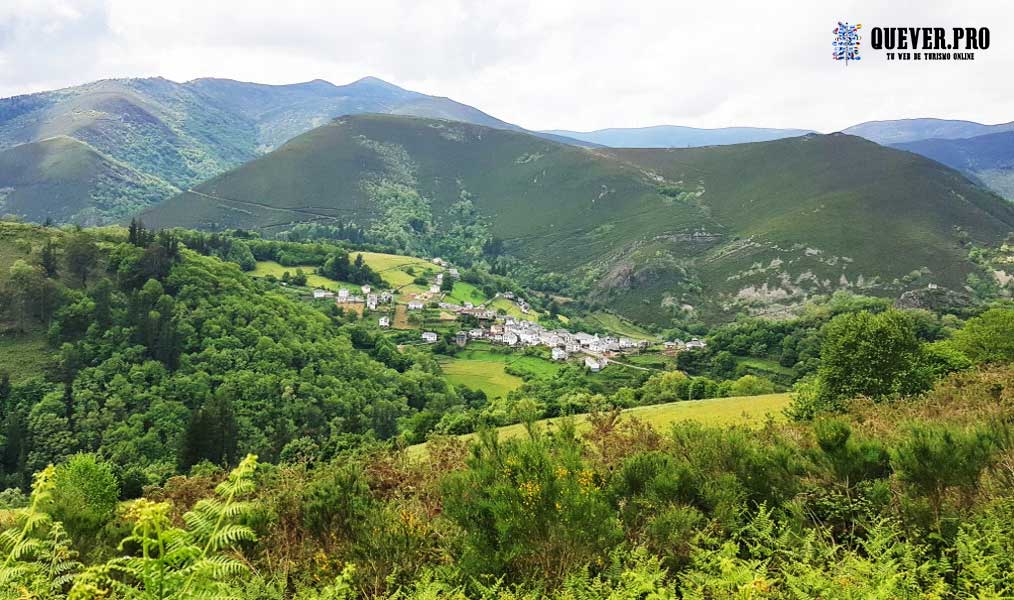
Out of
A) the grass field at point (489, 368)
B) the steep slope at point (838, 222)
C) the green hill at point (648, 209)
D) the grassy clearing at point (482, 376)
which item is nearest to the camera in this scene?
the grassy clearing at point (482, 376)

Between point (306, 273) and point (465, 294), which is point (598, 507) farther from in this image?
point (465, 294)

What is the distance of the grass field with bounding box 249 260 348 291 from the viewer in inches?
3164

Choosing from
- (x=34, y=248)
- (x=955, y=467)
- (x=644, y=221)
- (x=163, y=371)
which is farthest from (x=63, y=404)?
(x=644, y=221)

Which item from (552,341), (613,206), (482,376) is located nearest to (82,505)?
(482,376)

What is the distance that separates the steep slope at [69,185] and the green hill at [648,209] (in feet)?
122

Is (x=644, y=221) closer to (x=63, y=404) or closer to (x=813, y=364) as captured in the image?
(x=813, y=364)

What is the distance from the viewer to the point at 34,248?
135ft

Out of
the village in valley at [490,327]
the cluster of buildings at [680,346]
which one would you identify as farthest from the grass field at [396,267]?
the cluster of buildings at [680,346]

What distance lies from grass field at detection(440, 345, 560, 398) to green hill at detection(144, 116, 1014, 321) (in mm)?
38554

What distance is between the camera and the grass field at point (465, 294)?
89269mm

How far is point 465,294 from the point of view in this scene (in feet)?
311

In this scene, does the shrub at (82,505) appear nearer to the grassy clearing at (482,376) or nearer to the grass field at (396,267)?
the grassy clearing at (482,376)

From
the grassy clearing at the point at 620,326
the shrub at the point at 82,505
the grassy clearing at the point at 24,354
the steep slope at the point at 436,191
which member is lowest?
the grassy clearing at the point at 620,326

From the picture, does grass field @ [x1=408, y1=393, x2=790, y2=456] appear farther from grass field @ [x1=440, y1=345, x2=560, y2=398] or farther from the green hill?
the green hill
